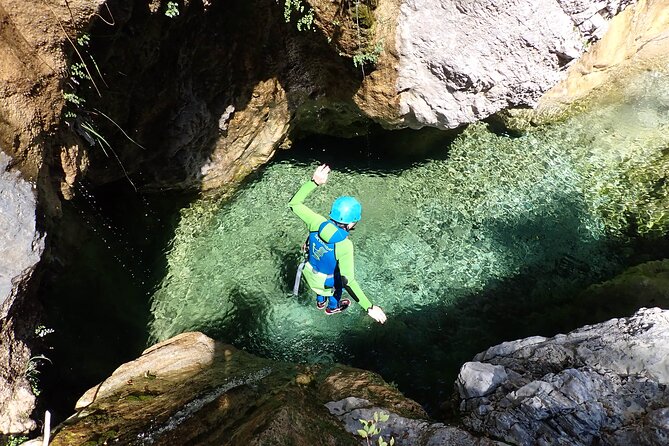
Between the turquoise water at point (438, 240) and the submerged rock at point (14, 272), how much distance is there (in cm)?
214

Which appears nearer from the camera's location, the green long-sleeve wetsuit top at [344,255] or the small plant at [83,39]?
the small plant at [83,39]

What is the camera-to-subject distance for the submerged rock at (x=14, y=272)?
11.1 ft

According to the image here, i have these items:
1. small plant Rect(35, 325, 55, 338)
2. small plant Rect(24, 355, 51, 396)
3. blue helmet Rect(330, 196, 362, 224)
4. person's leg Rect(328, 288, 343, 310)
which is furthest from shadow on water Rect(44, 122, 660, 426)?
blue helmet Rect(330, 196, 362, 224)

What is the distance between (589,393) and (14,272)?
4.59 metres

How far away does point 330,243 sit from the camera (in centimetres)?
461

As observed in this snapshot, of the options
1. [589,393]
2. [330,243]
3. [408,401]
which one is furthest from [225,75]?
[589,393]

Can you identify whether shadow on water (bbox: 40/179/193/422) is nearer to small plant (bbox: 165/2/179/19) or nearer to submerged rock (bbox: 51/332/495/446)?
submerged rock (bbox: 51/332/495/446)

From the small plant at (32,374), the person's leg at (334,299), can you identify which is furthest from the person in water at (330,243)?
the small plant at (32,374)

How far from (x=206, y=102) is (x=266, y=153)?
149cm

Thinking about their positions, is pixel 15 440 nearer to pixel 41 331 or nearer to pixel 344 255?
pixel 41 331

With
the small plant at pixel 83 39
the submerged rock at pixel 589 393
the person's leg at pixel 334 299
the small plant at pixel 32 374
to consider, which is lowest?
the submerged rock at pixel 589 393

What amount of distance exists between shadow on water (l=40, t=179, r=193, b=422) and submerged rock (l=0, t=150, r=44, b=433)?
29.4 inches

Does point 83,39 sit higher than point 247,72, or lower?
higher

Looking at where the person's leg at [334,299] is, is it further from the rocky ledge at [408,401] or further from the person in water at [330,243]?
the rocky ledge at [408,401]
